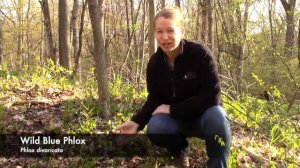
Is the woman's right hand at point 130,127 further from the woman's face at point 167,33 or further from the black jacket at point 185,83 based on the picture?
the woman's face at point 167,33

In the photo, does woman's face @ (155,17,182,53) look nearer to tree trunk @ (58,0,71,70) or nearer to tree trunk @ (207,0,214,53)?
tree trunk @ (58,0,71,70)

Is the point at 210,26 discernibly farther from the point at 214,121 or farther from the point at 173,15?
the point at 214,121

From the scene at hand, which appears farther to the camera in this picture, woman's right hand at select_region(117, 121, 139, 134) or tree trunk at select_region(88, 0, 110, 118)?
tree trunk at select_region(88, 0, 110, 118)

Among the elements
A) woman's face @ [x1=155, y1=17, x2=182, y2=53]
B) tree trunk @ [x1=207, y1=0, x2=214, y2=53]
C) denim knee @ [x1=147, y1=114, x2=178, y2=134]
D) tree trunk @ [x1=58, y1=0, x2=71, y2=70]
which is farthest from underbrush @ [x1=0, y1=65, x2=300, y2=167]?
tree trunk @ [x1=207, y1=0, x2=214, y2=53]

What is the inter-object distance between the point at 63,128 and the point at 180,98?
1.42m

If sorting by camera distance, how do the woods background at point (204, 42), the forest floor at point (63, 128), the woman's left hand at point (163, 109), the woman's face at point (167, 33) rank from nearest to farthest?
the woman's face at point (167, 33), the woman's left hand at point (163, 109), the forest floor at point (63, 128), the woods background at point (204, 42)

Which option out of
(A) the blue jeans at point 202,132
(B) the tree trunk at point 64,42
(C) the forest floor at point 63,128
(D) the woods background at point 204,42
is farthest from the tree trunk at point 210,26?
(A) the blue jeans at point 202,132

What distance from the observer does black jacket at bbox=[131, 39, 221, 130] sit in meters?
3.04

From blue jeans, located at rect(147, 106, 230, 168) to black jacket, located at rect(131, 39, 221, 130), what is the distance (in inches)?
3.1

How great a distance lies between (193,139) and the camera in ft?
12.6

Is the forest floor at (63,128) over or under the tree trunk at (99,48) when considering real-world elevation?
under

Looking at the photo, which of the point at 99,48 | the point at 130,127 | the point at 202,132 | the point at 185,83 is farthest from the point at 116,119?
the point at 202,132

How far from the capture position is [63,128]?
397 cm

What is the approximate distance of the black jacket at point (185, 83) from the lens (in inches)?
120
